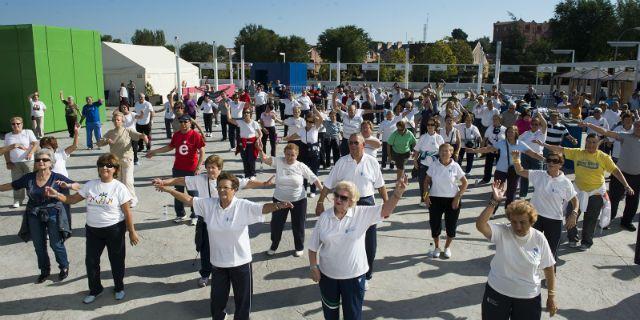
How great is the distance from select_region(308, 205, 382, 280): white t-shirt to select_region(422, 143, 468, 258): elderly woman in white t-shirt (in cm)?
240

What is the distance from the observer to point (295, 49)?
254ft

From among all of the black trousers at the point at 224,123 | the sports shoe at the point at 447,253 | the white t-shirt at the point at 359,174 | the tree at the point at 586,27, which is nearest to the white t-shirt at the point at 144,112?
the black trousers at the point at 224,123

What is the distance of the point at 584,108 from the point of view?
19391mm

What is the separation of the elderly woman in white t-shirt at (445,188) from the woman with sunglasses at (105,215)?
369 cm

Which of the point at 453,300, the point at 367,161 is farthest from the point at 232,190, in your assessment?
the point at 453,300

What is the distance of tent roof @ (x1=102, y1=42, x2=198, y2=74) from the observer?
100 feet

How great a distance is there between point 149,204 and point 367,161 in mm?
5164

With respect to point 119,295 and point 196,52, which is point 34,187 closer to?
point 119,295

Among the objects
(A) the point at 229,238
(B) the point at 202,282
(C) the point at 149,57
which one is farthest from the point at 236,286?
(C) the point at 149,57

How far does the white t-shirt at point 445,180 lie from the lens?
6.20 m

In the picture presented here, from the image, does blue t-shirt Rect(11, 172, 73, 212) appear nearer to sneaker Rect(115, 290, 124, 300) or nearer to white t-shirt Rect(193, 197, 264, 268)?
sneaker Rect(115, 290, 124, 300)

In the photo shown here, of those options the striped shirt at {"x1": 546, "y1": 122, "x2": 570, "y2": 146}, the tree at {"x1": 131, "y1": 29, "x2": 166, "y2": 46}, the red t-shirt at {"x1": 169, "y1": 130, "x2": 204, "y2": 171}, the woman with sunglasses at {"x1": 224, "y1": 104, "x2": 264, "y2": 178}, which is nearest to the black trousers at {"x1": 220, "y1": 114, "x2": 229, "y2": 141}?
the woman with sunglasses at {"x1": 224, "y1": 104, "x2": 264, "y2": 178}

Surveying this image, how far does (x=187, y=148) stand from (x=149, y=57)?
28.2m

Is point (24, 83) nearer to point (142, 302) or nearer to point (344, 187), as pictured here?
point (142, 302)
